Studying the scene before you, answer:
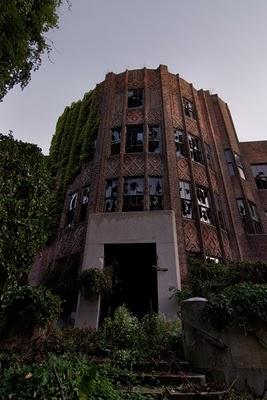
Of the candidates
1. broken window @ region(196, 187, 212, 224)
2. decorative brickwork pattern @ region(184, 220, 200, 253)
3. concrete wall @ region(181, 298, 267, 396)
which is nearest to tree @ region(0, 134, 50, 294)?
concrete wall @ region(181, 298, 267, 396)

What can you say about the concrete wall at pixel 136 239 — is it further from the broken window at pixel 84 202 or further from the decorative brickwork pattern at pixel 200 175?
the decorative brickwork pattern at pixel 200 175

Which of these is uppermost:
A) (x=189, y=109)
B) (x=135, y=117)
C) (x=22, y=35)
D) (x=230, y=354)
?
(x=189, y=109)

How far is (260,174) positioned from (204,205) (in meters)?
9.48

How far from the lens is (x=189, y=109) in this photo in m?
22.4

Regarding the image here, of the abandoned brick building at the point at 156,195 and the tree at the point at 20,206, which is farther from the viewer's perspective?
the abandoned brick building at the point at 156,195

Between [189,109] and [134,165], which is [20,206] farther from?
[189,109]

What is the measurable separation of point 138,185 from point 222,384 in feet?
40.6

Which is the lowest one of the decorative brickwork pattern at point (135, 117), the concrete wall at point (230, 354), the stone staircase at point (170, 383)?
the stone staircase at point (170, 383)

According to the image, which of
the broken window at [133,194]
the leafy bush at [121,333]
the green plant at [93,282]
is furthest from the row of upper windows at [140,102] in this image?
the leafy bush at [121,333]

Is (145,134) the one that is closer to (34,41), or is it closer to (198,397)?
(34,41)

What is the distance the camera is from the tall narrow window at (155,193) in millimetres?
16609

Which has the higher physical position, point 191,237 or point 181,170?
point 181,170

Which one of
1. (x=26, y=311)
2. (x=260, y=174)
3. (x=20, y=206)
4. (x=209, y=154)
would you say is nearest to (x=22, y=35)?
(x=20, y=206)

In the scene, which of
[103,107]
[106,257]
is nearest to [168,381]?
[106,257]
